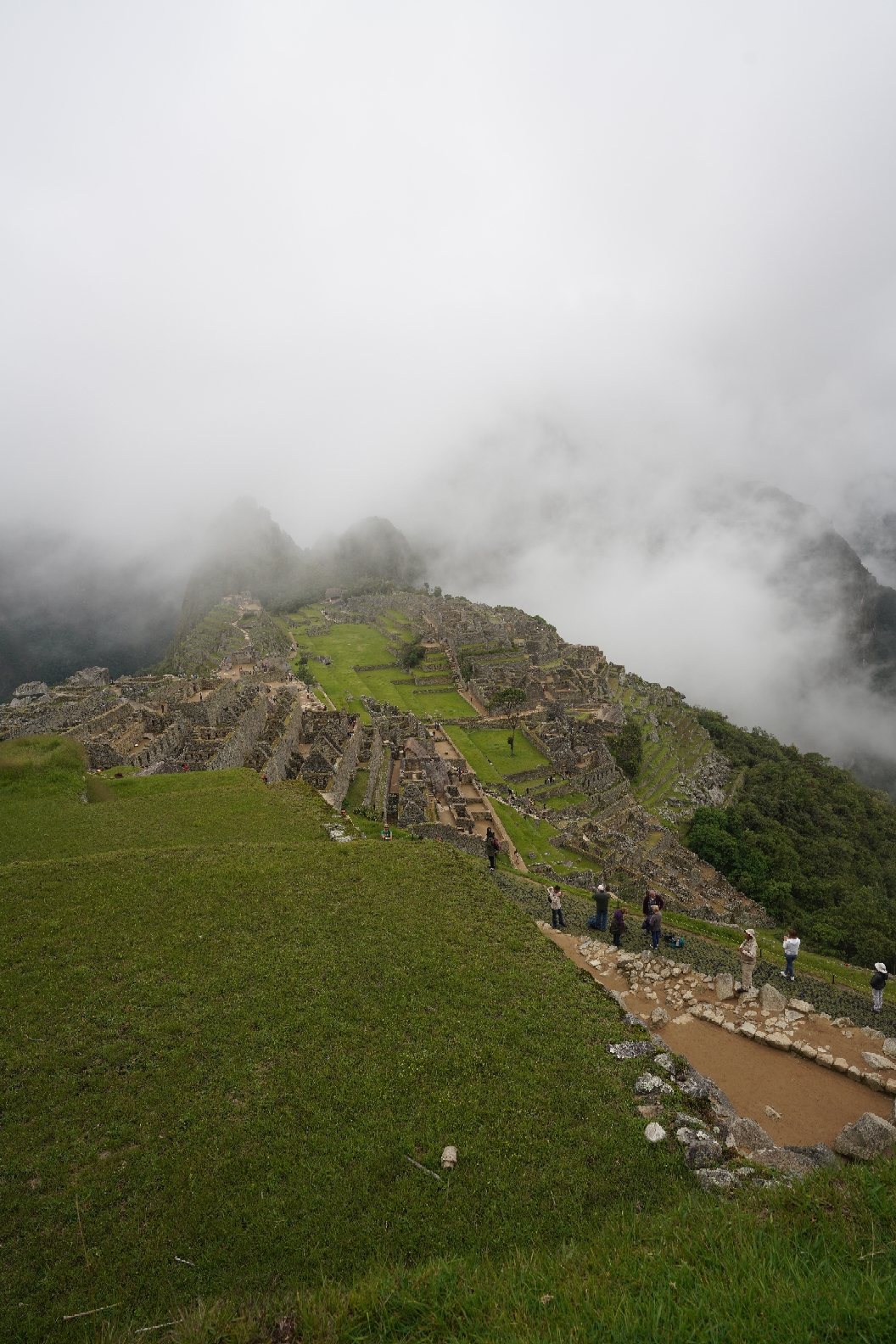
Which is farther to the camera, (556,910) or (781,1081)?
(556,910)

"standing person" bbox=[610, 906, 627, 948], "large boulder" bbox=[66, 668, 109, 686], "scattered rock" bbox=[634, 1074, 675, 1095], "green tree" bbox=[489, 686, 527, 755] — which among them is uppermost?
"green tree" bbox=[489, 686, 527, 755]

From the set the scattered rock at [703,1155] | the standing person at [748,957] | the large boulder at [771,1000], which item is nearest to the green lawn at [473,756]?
the standing person at [748,957]

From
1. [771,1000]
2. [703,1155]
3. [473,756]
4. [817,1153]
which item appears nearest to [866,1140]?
[817,1153]

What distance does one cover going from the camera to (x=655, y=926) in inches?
631

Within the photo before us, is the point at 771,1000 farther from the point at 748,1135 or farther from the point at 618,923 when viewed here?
the point at 748,1135

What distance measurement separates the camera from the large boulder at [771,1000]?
41.1 ft

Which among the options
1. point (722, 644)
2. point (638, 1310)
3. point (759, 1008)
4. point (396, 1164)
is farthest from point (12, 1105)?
point (722, 644)

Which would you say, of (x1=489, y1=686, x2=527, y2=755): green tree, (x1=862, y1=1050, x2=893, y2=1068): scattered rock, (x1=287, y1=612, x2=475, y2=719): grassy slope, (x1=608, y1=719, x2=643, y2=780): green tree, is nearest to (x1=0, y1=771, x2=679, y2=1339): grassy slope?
(x1=862, y1=1050, x2=893, y2=1068): scattered rock

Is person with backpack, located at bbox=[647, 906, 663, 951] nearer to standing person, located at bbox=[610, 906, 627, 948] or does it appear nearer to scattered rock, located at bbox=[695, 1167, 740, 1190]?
standing person, located at bbox=[610, 906, 627, 948]

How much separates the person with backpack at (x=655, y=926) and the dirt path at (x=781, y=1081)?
10.7ft

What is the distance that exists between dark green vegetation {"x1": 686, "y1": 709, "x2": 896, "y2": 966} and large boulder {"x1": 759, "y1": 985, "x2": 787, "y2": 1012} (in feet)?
94.6

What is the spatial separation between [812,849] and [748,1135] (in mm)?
49989

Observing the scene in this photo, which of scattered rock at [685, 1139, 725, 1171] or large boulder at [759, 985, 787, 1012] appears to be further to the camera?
large boulder at [759, 985, 787, 1012]

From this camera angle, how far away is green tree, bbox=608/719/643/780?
2092 inches
